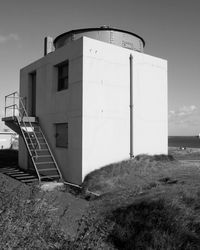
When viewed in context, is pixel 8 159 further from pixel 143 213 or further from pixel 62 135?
pixel 143 213

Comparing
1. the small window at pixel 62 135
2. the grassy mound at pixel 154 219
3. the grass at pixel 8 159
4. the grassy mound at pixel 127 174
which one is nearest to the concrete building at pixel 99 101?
→ the small window at pixel 62 135

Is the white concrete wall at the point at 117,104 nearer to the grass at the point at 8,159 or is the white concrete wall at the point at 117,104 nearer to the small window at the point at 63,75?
the small window at the point at 63,75

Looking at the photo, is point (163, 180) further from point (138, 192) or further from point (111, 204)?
point (111, 204)

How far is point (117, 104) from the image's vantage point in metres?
12.6

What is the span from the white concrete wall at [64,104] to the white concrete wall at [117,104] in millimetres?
433

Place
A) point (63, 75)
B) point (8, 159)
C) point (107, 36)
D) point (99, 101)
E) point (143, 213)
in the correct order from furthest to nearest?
point (8, 159) < point (107, 36) < point (63, 75) < point (99, 101) < point (143, 213)

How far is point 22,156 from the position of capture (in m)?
16.7

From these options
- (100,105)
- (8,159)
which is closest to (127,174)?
(100,105)

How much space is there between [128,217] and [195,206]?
1788 millimetres

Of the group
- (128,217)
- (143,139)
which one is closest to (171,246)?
(128,217)

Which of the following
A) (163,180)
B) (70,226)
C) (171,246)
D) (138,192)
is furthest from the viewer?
(163,180)

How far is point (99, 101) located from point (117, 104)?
106 cm

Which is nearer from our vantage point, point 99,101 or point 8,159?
point 99,101

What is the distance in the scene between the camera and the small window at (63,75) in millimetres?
13281
